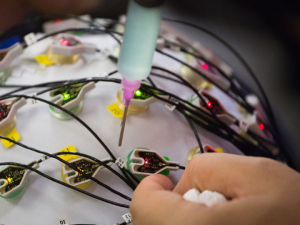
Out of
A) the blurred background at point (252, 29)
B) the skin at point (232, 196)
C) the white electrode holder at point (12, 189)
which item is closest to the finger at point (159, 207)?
the skin at point (232, 196)

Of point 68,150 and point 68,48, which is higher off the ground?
point 68,48

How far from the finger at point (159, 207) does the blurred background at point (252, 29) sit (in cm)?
47

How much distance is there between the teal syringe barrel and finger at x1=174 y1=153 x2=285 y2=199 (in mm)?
178

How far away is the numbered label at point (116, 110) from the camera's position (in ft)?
1.91

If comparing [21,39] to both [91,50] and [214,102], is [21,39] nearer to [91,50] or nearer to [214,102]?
[91,50]

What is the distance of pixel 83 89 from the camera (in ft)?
1.84

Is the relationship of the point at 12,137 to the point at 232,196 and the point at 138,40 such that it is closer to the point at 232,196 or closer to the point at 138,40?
the point at 138,40

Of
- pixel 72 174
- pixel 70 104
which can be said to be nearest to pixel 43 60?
pixel 70 104

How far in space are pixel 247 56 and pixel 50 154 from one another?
0.64 metres

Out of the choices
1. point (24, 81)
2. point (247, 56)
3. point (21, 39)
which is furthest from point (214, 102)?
point (21, 39)

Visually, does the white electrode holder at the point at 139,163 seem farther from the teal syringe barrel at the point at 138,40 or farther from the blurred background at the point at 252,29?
the blurred background at the point at 252,29

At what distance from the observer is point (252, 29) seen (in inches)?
25.5

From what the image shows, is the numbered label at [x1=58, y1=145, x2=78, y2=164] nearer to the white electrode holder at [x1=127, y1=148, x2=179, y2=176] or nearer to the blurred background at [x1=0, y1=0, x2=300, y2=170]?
the white electrode holder at [x1=127, y1=148, x2=179, y2=176]

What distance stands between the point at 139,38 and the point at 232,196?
270mm
